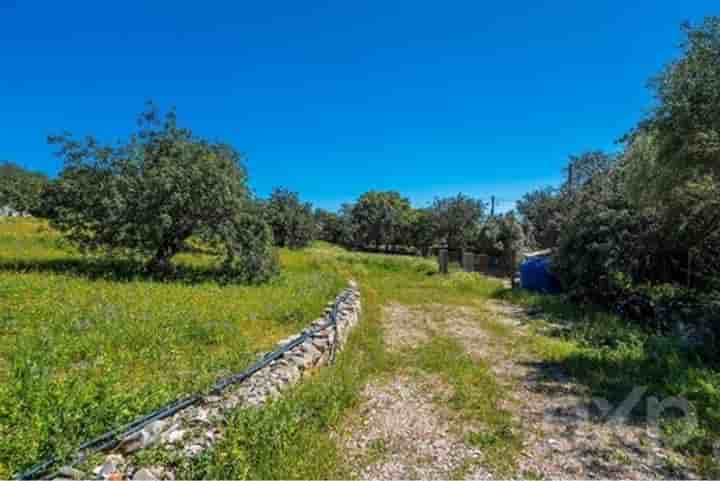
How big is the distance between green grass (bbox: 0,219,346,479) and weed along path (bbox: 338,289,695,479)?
5.02 feet

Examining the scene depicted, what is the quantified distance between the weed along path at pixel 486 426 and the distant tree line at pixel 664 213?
2.92 m

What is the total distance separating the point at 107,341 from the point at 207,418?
6.95 ft

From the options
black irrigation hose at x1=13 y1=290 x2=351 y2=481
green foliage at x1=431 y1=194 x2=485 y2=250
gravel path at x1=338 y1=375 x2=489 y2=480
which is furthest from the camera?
green foliage at x1=431 y1=194 x2=485 y2=250

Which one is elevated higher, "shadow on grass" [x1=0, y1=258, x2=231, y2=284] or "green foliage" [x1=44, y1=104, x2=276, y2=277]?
"green foliage" [x1=44, y1=104, x2=276, y2=277]

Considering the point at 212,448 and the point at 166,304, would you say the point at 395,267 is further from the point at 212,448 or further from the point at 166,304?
the point at 212,448

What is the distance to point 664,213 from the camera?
7.00 metres

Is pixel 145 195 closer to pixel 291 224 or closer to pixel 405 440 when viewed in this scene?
pixel 405 440

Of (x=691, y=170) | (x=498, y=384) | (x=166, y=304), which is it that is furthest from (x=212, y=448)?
(x=691, y=170)

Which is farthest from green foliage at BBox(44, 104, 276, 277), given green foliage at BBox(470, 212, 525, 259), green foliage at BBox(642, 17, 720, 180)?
green foliage at BBox(470, 212, 525, 259)

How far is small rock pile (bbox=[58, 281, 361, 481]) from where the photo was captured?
2.07m

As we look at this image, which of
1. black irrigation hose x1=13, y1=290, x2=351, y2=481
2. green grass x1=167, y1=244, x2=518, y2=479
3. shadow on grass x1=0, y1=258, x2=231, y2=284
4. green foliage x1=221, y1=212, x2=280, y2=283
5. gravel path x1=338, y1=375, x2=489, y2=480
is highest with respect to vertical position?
green foliage x1=221, y1=212, x2=280, y2=283

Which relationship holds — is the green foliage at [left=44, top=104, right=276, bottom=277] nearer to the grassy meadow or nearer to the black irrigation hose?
the grassy meadow

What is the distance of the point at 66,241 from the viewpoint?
357 inches

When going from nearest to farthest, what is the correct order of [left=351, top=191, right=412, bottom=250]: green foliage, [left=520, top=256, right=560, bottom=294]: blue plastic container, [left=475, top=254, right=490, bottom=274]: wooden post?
[left=520, top=256, right=560, bottom=294]: blue plastic container
[left=475, top=254, right=490, bottom=274]: wooden post
[left=351, top=191, right=412, bottom=250]: green foliage
